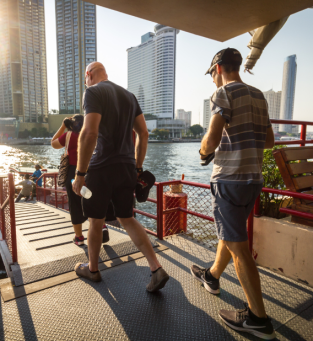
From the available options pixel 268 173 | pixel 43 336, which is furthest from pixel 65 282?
Answer: pixel 268 173

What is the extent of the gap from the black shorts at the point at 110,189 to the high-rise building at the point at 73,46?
118519 millimetres

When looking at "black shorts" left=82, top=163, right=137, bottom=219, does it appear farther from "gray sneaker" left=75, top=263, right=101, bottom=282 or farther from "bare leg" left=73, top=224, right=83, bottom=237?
"bare leg" left=73, top=224, right=83, bottom=237

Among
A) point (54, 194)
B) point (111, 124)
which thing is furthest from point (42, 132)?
point (111, 124)

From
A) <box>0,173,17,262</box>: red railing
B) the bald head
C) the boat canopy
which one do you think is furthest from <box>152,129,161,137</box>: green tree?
the bald head

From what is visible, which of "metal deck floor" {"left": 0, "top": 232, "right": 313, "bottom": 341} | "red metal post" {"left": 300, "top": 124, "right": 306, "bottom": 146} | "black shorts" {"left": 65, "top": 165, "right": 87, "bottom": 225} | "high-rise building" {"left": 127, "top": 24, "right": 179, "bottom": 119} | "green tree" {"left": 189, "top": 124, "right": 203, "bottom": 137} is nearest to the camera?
"metal deck floor" {"left": 0, "top": 232, "right": 313, "bottom": 341}

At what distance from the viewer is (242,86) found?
1527 mm

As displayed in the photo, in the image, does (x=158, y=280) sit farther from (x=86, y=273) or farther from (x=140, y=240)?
(x=86, y=273)

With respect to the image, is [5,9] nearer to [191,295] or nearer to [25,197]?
[25,197]

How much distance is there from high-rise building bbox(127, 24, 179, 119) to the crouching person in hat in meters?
140

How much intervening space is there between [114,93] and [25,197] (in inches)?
432

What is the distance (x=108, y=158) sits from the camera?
1.96m

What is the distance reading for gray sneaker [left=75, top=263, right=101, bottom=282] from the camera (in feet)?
7.39

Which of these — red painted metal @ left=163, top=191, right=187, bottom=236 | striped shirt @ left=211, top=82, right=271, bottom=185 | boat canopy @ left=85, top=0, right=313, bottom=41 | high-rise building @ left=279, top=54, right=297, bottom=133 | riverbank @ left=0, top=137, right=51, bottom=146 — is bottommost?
riverbank @ left=0, top=137, right=51, bottom=146

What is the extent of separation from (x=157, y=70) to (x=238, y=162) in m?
156
